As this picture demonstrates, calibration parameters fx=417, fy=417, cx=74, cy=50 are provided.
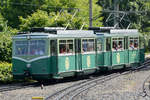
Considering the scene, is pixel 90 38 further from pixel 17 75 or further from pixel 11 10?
pixel 11 10

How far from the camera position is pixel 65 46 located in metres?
21.5

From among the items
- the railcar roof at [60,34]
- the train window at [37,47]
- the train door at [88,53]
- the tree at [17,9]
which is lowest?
the train door at [88,53]

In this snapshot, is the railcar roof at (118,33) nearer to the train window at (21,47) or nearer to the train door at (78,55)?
the train door at (78,55)

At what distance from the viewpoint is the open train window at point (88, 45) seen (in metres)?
23.3

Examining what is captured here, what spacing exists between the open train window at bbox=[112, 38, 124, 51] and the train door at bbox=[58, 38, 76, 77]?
486 cm

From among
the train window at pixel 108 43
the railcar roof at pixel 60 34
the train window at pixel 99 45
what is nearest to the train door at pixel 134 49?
the train window at pixel 108 43

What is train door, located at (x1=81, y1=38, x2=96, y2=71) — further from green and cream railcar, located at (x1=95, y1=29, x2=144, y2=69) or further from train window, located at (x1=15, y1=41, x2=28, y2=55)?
train window, located at (x1=15, y1=41, x2=28, y2=55)

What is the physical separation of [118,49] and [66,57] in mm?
6255

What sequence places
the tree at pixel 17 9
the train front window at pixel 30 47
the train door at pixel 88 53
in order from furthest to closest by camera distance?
the tree at pixel 17 9
the train door at pixel 88 53
the train front window at pixel 30 47

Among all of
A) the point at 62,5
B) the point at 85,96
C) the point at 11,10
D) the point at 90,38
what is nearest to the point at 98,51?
the point at 90,38

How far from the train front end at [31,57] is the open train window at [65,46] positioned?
100 centimetres

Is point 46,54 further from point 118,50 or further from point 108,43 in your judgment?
point 118,50

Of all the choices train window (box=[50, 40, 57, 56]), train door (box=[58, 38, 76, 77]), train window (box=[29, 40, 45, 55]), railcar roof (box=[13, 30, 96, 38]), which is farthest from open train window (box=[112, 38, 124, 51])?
train window (box=[29, 40, 45, 55])

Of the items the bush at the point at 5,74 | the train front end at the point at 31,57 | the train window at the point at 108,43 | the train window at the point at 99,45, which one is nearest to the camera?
the train front end at the point at 31,57
